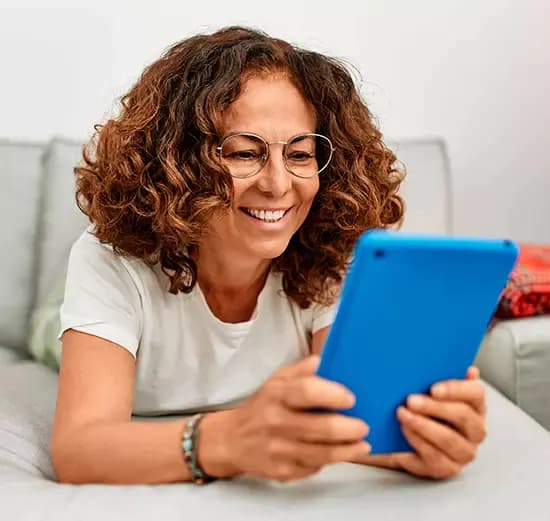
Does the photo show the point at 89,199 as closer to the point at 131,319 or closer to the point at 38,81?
the point at 131,319

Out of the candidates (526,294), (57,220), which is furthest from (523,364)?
(57,220)

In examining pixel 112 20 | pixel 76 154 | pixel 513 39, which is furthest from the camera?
pixel 513 39

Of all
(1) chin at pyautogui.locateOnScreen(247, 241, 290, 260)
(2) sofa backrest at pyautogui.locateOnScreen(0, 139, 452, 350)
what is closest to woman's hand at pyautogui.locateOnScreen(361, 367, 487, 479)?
(1) chin at pyautogui.locateOnScreen(247, 241, 290, 260)

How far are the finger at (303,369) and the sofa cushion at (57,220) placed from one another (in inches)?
41.6

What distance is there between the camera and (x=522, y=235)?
2.37 meters

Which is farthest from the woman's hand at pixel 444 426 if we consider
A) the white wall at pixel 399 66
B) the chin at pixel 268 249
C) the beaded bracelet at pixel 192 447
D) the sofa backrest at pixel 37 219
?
the white wall at pixel 399 66

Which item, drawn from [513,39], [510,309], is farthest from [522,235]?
[510,309]

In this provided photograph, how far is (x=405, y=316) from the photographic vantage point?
791mm

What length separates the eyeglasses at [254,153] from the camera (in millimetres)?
1093

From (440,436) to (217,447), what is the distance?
0.24 metres

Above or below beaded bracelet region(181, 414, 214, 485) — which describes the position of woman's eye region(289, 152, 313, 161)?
above

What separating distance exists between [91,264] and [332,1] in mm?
1271

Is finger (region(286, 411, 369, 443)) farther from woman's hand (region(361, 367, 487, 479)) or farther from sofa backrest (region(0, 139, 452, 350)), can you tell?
sofa backrest (region(0, 139, 452, 350))

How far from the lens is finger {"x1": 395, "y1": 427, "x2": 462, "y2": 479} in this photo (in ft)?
2.96
